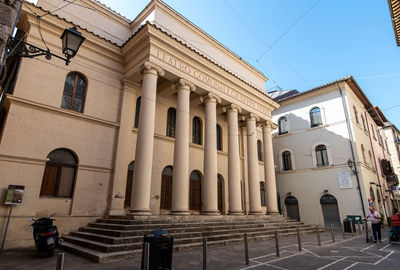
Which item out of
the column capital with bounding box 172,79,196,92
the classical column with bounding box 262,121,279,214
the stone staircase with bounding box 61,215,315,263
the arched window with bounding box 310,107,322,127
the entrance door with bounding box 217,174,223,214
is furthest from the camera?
the arched window with bounding box 310,107,322,127

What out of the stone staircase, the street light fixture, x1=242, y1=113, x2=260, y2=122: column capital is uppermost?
x1=242, y1=113, x2=260, y2=122: column capital

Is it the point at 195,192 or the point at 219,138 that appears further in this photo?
the point at 219,138

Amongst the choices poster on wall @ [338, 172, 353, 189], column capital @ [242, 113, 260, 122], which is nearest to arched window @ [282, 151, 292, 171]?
poster on wall @ [338, 172, 353, 189]

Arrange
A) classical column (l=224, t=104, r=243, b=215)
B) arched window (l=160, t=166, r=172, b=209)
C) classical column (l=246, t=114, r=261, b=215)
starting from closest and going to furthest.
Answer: arched window (l=160, t=166, r=172, b=209), classical column (l=224, t=104, r=243, b=215), classical column (l=246, t=114, r=261, b=215)

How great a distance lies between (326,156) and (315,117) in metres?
3.82

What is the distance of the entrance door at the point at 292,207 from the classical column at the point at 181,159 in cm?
1447

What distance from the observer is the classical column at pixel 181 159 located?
1127 centimetres

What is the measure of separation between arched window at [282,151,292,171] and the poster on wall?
14.9 feet

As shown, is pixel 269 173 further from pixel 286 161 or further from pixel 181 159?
pixel 181 159

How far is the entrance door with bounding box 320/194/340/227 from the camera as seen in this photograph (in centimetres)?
1958

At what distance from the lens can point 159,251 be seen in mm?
5043

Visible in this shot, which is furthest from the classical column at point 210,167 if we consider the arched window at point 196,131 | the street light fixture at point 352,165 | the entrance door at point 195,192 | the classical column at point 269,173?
the street light fixture at point 352,165

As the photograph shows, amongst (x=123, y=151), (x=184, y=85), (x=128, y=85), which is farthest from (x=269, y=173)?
(x=128, y=85)

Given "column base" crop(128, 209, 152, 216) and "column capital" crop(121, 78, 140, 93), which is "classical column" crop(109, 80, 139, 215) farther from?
"column base" crop(128, 209, 152, 216)
